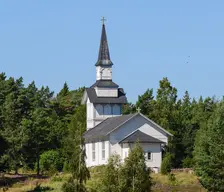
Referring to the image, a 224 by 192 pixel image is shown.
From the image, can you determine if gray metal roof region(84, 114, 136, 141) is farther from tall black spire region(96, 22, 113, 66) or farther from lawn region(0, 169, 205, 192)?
tall black spire region(96, 22, 113, 66)

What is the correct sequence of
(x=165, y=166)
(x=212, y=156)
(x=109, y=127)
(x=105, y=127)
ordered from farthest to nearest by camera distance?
(x=105, y=127) < (x=109, y=127) < (x=165, y=166) < (x=212, y=156)

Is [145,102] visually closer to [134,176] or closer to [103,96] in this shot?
[103,96]

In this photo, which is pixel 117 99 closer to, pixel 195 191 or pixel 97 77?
pixel 97 77

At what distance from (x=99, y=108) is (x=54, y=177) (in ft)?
44.8

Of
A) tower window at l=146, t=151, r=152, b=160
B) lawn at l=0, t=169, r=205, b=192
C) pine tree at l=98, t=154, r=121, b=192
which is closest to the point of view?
pine tree at l=98, t=154, r=121, b=192

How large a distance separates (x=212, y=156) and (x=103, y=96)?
22777 millimetres

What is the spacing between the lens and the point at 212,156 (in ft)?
186

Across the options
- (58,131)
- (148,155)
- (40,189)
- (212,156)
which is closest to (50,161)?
(58,131)

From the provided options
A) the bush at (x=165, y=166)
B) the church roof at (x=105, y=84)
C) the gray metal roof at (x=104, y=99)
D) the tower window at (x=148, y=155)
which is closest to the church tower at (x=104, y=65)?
the church roof at (x=105, y=84)

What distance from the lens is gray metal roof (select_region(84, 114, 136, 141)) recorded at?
71625mm

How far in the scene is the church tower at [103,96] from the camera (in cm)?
7762

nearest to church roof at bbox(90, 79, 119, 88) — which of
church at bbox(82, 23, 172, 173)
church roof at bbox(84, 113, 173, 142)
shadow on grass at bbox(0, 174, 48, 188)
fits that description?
church at bbox(82, 23, 172, 173)

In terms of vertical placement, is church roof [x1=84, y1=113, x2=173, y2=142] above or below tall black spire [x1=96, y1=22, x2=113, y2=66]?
below

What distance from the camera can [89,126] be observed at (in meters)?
Result: 79.6
